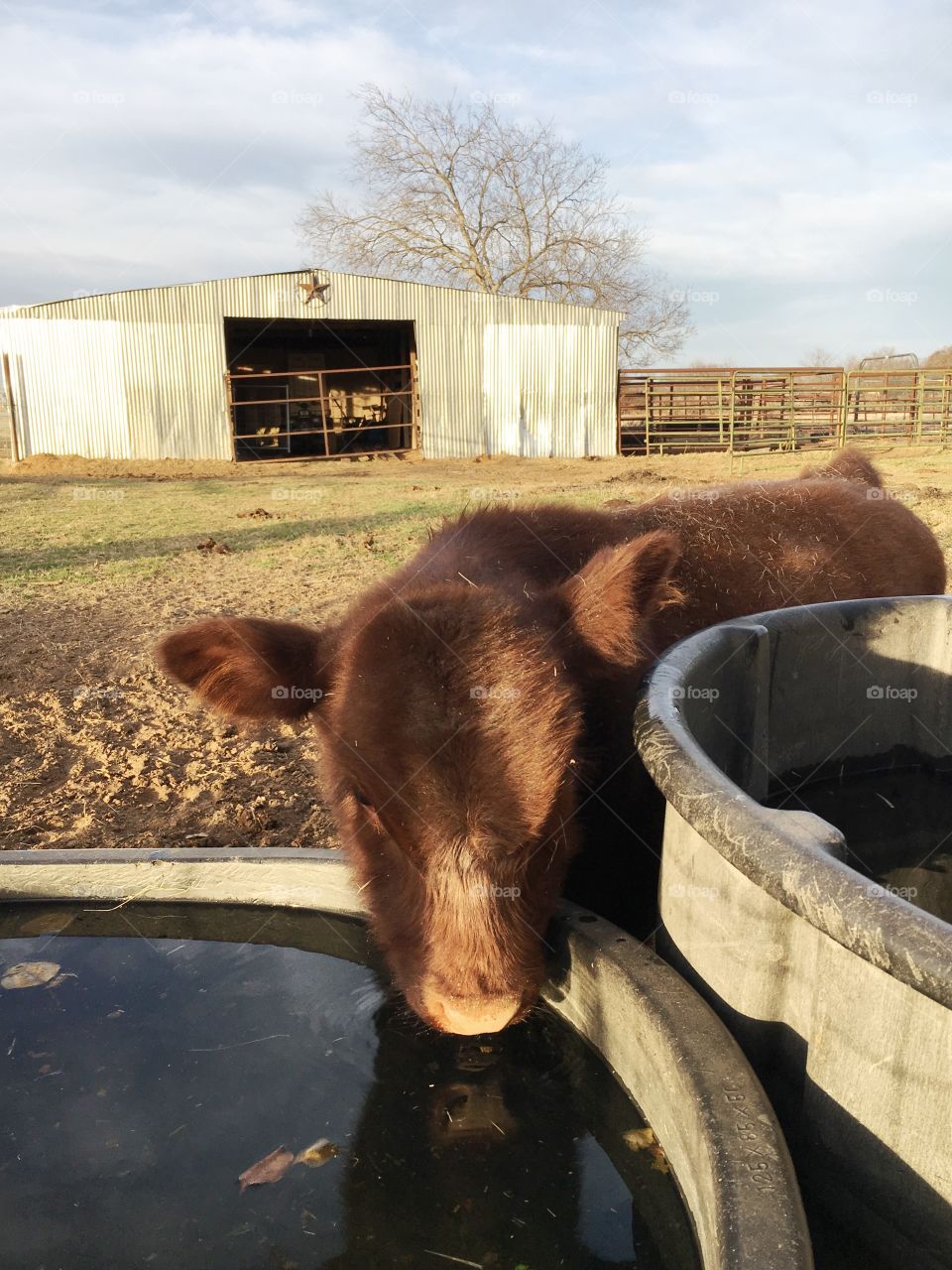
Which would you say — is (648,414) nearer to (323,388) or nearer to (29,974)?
(323,388)

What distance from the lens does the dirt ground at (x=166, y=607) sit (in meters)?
4.36

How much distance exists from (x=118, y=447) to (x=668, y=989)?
2524 cm

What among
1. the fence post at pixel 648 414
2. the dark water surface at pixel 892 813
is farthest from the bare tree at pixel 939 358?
the dark water surface at pixel 892 813

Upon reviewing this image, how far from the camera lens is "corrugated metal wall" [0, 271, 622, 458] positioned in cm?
2444

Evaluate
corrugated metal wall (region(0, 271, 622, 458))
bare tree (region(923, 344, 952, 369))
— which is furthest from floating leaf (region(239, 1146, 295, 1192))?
bare tree (region(923, 344, 952, 369))

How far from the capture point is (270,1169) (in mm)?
2195

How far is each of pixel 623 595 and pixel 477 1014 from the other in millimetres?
1193

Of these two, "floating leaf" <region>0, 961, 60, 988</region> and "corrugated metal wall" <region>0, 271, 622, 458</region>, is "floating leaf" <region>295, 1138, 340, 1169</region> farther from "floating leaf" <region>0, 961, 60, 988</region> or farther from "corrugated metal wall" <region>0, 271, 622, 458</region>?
"corrugated metal wall" <region>0, 271, 622, 458</region>

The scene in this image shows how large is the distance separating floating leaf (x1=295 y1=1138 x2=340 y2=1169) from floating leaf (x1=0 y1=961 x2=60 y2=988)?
103cm

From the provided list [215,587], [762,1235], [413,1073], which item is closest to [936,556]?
[413,1073]

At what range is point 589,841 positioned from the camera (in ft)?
9.39

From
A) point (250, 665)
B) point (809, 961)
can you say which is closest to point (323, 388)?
point (250, 665)

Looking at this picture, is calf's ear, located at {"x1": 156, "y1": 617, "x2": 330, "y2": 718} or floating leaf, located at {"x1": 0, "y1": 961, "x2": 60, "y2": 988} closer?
calf's ear, located at {"x1": 156, "y1": 617, "x2": 330, "y2": 718}

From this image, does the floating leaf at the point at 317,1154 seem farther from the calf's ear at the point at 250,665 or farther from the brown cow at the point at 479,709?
the calf's ear at the point at 250,665
